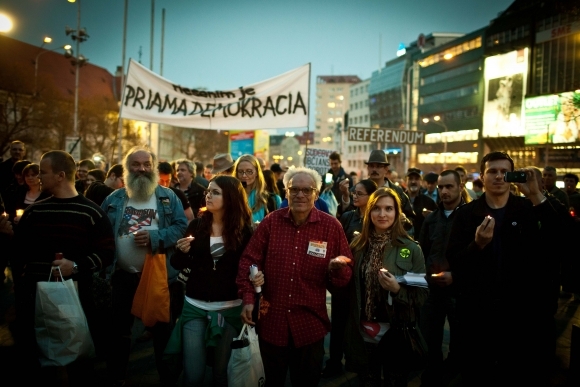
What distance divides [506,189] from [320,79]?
188 meters

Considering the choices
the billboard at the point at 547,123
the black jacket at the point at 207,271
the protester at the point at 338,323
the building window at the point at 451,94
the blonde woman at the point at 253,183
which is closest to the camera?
the black jacket at the point at 207,271

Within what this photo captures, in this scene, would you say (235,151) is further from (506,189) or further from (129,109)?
(506,189)

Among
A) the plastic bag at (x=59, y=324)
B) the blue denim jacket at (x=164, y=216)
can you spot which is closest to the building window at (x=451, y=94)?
the blue denim jacket at (x=164, y=216)

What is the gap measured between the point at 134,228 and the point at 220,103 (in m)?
3.82

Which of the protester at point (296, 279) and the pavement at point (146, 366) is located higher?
the protester at point (296, 279)

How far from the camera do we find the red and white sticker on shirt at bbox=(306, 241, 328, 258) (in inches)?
140

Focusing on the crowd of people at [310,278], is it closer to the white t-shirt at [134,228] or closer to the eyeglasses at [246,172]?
the white t-shirt at [134,228]

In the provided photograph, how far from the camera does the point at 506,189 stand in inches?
147

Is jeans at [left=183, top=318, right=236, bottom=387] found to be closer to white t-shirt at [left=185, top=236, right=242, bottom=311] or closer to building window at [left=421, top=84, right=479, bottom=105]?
white t-shirt at [left=185, top=236, right=242, bottom=311]

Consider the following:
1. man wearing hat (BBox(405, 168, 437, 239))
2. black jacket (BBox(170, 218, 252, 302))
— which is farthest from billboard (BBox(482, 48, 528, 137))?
black jacket (BBox(170, 218, 252, 302))

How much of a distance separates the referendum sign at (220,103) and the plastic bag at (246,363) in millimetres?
4683

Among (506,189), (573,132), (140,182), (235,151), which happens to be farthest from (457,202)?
(573,132)

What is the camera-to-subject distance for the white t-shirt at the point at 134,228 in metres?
4.60

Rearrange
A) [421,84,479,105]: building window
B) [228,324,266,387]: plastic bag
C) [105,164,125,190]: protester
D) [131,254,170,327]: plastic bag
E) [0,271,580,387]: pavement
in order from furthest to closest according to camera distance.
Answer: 1. [421,84,479,105]: building window
2. [105,164,125,190]: protester
3. [0,271,580,387]: pavement
4. [131,254,170,327]: plastic bag
5. [228,324,266,387]: plastic bag
